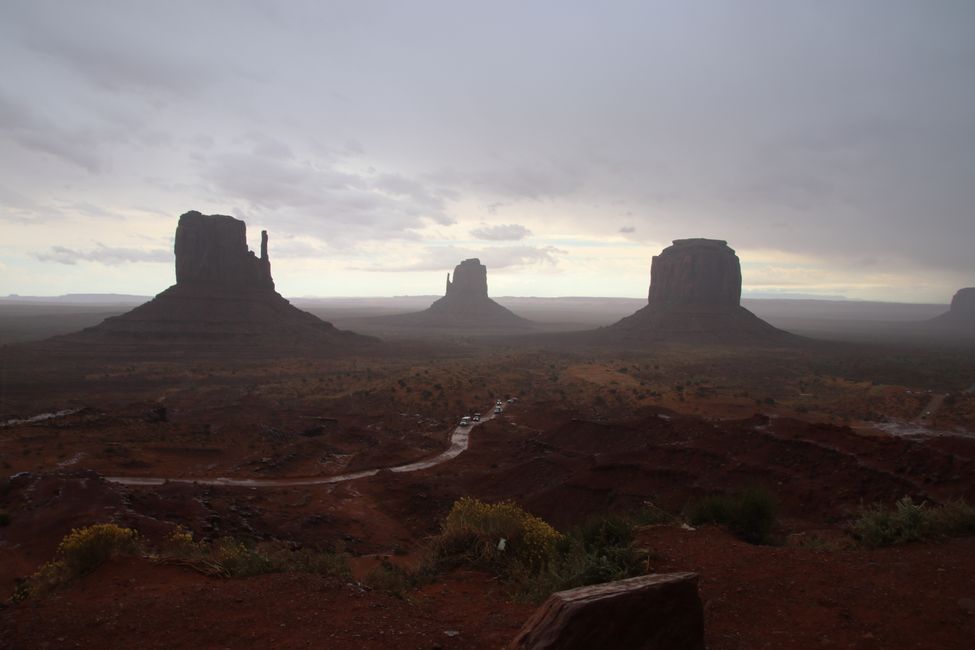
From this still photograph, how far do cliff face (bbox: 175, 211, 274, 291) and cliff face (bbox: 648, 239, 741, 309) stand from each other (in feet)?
275

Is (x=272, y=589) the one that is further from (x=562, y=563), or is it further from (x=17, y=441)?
(x=17, y=441)

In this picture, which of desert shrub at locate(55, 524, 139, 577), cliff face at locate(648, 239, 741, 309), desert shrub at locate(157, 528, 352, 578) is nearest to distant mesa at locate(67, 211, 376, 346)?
cliff face at locate(648, 239, 741, 309)

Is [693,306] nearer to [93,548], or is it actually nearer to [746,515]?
[746,515]

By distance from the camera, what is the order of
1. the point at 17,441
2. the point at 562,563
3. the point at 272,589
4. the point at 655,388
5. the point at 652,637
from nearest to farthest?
the point at 652,637 < the point at 272,589 < the point at 562,563 < the point at 17,441 < the point at 655,388

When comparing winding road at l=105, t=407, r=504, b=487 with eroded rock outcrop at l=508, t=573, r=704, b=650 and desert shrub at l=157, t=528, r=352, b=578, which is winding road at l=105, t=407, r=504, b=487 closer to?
desert shrub at l=157, t=528, r=352, b=578

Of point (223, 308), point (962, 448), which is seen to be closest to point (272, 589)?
point (962, 448)

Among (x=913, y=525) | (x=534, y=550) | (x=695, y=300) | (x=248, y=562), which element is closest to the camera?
(x=913, y=525)

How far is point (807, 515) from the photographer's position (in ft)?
49.8

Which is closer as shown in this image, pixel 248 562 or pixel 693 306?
pixel 248 562

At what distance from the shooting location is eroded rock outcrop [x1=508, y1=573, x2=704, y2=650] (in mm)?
4906

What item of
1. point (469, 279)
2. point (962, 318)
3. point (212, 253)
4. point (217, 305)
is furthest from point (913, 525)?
point (962, 318)

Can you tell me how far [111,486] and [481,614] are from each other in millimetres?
16292

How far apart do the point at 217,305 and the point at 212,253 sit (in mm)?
10516

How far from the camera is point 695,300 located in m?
107
